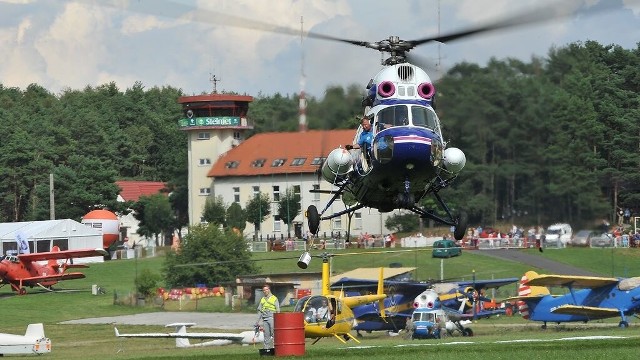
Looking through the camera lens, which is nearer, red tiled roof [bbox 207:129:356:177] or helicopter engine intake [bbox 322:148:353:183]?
helicopter engine intake [bbox 322:148:353:183]

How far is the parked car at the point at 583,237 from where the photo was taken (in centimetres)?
4157

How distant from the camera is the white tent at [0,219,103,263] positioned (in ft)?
281

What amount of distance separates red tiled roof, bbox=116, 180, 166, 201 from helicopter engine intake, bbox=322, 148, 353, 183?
259 feet

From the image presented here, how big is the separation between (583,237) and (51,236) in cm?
5046

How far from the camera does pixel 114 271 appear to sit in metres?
83.4

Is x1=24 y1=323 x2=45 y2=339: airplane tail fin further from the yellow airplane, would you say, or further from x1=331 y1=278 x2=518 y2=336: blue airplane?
x1=331 y1=278 x2=518 y2=336: blue airplane

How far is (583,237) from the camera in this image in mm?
44312


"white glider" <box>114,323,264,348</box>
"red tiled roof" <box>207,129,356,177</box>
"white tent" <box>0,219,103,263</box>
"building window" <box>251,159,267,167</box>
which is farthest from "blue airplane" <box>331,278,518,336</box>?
"white tent" <box>0,219,103,263</box>

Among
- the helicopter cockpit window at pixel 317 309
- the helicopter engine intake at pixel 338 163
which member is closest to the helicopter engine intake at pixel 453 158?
the helicopter engine intake at pixel 338 163

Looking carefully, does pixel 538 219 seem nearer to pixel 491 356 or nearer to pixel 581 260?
pixel 491 356

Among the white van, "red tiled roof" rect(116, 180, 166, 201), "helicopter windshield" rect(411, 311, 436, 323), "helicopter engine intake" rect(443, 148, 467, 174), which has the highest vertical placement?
"red tiled roof" rect(116, 180, 166, 201)

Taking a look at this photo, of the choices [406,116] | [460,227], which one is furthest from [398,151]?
[460,227]

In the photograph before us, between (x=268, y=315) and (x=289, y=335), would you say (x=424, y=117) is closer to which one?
(x=268, y=315)

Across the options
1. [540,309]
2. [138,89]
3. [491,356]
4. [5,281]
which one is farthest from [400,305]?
[138,89]
